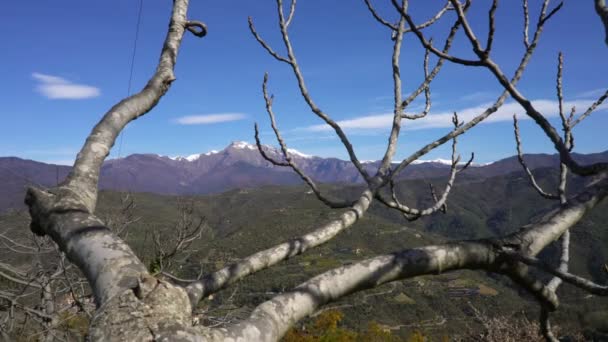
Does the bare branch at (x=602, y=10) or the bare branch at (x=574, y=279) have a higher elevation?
the bare branch at (x=602, y=10)

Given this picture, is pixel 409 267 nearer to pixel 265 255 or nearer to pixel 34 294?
pixel 265 255

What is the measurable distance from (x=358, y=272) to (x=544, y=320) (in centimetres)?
122

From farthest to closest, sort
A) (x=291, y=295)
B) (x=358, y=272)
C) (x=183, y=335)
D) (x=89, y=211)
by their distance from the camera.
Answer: (x=89, y=211), (x=358, y=272), (x=291, y=295), (x=183, y=335)

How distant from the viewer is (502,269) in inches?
69.5

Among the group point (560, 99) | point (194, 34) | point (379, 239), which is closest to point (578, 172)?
point (560, 99)

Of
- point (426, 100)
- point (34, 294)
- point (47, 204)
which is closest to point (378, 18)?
point (426, 100)

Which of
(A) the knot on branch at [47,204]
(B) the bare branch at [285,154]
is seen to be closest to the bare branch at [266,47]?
(B) the bare branch at [285,154]

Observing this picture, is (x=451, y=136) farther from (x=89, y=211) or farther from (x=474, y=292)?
(x=474, y=292)

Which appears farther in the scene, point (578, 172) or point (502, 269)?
point (578, 172)

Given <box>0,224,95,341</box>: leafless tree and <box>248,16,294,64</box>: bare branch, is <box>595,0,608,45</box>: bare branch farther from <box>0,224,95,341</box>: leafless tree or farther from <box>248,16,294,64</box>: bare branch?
<box>0,224,95,341</box>: leafless tree

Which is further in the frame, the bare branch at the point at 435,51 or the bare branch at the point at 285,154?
the bare branch at the point at 285,154

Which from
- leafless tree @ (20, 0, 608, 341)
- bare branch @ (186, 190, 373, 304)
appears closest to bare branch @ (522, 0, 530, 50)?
leafless tree @ (20, 0, 608, 341)

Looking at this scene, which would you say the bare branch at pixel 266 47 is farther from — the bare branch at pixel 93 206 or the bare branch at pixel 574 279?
the bare branch at pixel 574 279

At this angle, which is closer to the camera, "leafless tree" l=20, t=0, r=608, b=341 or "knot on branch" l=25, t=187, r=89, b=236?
"leafless tree" l=20, t=0, r=608, b=341
